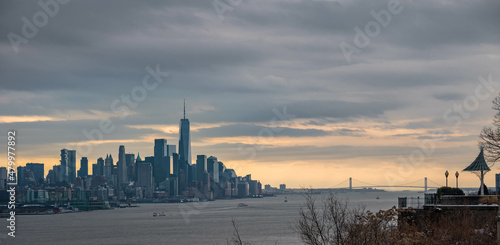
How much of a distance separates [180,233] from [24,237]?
107ft

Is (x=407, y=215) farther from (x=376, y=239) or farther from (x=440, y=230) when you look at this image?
(x=376, y=239)

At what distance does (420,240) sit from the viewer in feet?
95.0

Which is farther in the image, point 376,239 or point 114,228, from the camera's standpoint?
point 114,228

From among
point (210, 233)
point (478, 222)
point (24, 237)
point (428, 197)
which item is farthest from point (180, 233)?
point (478, 222)

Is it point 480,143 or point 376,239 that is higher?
point 480,143

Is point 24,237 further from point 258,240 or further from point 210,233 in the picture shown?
point 258,240

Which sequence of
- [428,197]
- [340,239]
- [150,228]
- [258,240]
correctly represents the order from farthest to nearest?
[150,228], [258,240], [428,197], [340,239]

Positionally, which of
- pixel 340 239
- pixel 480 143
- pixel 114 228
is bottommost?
pixel 114 228

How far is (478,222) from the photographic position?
3616 cm

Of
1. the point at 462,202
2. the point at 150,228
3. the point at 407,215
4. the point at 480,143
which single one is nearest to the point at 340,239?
the point at 407,215

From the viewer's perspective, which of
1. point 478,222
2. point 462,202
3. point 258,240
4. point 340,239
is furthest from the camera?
point 258,240

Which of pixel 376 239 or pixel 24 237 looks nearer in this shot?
pixel 376 239

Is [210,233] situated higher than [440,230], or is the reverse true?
[440,230]

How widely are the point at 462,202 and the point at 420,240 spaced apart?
13.2 m
